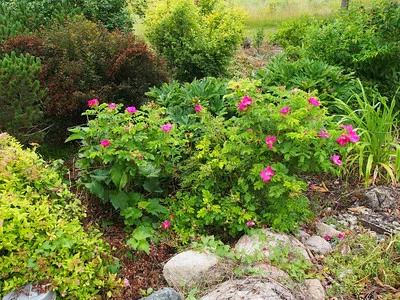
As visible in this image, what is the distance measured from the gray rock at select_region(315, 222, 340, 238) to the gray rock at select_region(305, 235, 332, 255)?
14 centimetres

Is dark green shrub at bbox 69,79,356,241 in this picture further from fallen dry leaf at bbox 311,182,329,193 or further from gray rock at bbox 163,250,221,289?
fallen dry leaf at bbox 311,182,329,193

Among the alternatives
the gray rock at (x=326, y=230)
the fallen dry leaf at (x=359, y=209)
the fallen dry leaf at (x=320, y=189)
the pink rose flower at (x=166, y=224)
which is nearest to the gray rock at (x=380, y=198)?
the fallen dry leaf at (x=359, y=209)

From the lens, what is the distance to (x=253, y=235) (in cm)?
313

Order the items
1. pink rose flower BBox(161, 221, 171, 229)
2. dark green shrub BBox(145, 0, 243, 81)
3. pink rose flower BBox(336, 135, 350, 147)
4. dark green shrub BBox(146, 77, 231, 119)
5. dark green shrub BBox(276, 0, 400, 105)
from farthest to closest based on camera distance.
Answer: dark green shrub BBox(145, 0, 243, 81)
dark green shrub BBox(276, 0, 400, 105)
dark green shrub BBox(146, 77, 231, 119)
pink rose flower BBox(161, 221, 171, 229)
pink rose flower BBox(336, 135, 350, 147)

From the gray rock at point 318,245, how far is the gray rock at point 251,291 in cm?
81

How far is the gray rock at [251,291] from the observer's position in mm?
2445

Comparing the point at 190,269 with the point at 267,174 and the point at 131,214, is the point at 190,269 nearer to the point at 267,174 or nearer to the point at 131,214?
the point at 131,214

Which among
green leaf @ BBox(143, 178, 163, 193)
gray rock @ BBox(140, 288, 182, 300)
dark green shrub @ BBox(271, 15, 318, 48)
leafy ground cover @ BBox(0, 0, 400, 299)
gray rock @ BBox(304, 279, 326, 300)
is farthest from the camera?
dark green shrub @ BBox(271, 15, 318, 48)

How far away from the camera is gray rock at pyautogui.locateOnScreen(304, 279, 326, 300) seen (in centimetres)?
276

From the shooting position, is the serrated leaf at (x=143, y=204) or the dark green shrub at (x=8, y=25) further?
the dark green shrub at (x=8, y=25)

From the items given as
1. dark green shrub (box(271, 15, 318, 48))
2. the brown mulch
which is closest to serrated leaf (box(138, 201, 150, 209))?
the brown mulch

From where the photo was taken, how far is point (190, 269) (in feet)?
9.38

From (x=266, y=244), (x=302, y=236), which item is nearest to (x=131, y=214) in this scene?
(x=266, y=244)

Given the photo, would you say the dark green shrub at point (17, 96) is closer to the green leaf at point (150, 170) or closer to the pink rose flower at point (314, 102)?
the green leaf at point (150, 170)
